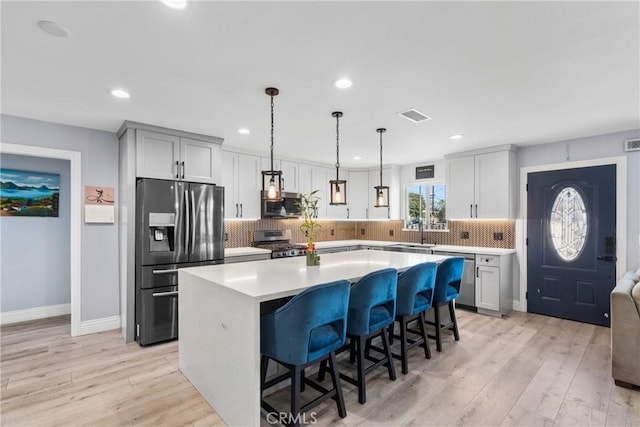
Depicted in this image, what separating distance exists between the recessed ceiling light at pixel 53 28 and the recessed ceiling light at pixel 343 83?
1.73m

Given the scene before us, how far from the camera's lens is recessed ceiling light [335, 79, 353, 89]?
2.50m

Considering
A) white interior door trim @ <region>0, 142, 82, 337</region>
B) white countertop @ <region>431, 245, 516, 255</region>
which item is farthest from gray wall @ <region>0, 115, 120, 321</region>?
white countertop @ <region>431, 245, 516, 255</region>

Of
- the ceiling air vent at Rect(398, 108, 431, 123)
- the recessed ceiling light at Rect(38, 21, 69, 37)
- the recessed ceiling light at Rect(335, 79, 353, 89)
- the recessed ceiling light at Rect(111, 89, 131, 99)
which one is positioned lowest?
the ceiling air vent at Rect(398, 108, 431, 123)

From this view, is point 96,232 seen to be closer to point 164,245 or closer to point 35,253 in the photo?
point 164,245

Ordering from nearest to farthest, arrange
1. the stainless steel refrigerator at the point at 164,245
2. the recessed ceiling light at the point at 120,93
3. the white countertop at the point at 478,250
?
the recessed ceiling light at the point at 120,93 → the stainless steel refrigerator at the point at 164,245 → the white countertop at the point at 478,250

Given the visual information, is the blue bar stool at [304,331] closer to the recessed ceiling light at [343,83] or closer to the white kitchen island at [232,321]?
the white kitchen island at [232,321]

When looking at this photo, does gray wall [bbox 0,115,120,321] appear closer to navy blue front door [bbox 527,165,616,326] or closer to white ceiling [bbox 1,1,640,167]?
white ceiling [bbox 1,1,640,167]

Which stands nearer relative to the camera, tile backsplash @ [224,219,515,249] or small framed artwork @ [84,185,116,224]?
small framed artwork @ [84,185,116,224]

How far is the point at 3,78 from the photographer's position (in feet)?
8.00

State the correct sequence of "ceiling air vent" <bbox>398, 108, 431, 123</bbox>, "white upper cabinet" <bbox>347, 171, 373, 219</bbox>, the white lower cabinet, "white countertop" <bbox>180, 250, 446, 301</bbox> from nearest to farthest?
"white countertop" <bbox>180, 250, 446, 301</bbox> < "ceiling air vent" <bbox>398, 108, 431, 123</bbox> < the white lower cabinet < "white upper cabinet" <bbox>347, 171, 373, 219</bbox>

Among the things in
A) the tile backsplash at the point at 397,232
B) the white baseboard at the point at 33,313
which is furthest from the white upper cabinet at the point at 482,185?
the white baseboard at the point at 33,313

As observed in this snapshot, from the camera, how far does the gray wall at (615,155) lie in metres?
3.82

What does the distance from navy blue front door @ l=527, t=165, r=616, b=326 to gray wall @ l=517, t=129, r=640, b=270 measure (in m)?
0.14

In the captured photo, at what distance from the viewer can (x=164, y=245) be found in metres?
3.65
